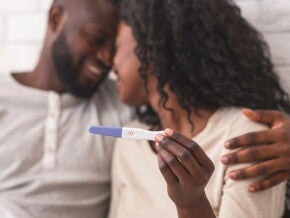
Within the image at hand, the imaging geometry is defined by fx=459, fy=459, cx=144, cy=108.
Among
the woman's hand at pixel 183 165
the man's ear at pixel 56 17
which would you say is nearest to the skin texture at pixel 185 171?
the woman's hand at pixel 183 165

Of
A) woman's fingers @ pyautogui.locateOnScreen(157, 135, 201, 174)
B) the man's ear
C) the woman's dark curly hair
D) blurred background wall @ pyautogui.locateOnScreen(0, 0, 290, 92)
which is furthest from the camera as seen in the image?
blurred background wall @ pyautogui.locateOnScreen(0, 0, 290, 92)

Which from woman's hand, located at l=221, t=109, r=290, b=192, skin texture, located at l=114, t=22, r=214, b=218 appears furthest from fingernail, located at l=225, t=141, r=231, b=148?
skin texture, located at l=114, t=22, r=214, b=218

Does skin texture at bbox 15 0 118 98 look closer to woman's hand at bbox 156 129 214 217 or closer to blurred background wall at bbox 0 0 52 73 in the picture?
blurred background wall at bbox 0 0 52 73

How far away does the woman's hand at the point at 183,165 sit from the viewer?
0.56m

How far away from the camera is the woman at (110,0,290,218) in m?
0.80

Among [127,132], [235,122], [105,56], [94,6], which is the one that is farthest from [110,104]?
[127,132]

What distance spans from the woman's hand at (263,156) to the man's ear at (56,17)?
0.55 metres

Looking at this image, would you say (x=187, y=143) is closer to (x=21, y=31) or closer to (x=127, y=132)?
(x=127, y=132)

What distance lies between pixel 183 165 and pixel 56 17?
64 centimetres

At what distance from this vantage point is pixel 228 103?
84 cm

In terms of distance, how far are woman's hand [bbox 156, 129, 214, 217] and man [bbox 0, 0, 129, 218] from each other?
1.35 feet

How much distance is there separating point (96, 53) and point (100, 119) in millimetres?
149

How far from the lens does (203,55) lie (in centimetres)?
84

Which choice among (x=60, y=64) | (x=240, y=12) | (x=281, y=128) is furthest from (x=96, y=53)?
(x=281, y=128)
